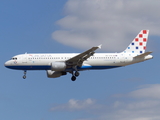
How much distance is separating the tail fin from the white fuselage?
9.07ft

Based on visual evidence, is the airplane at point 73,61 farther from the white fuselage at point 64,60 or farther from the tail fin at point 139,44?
the tail fin at point 139,44

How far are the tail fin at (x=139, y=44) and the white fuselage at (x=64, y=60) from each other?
2765 millimetres

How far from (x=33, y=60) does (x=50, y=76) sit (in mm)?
5558

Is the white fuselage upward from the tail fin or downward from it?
downward

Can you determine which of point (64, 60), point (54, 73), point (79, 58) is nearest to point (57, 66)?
point (64, 60)

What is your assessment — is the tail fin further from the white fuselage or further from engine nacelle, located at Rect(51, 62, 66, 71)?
engine nacelle, located at Rect(51, 62, 66, 71)

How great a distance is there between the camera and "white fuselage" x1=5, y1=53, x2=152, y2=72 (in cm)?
5600

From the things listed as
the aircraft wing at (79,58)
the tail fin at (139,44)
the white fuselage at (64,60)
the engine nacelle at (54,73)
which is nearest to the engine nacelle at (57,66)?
the aircraft wing at (79,58)

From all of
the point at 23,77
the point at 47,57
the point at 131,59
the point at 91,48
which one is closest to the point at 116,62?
the point at 131,59

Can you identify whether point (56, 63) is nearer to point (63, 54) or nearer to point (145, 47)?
point (63, 54)

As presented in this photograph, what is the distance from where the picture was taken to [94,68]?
5694 cm

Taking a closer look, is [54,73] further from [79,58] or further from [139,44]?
[139,44]

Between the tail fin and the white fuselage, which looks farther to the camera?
the tail fin

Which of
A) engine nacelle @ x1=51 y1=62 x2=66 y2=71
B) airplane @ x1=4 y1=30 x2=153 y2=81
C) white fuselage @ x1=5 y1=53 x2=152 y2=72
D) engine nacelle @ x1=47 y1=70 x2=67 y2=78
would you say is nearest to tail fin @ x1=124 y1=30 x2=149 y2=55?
airplane @ x1=4 y1=30 x2=153 y2=81
